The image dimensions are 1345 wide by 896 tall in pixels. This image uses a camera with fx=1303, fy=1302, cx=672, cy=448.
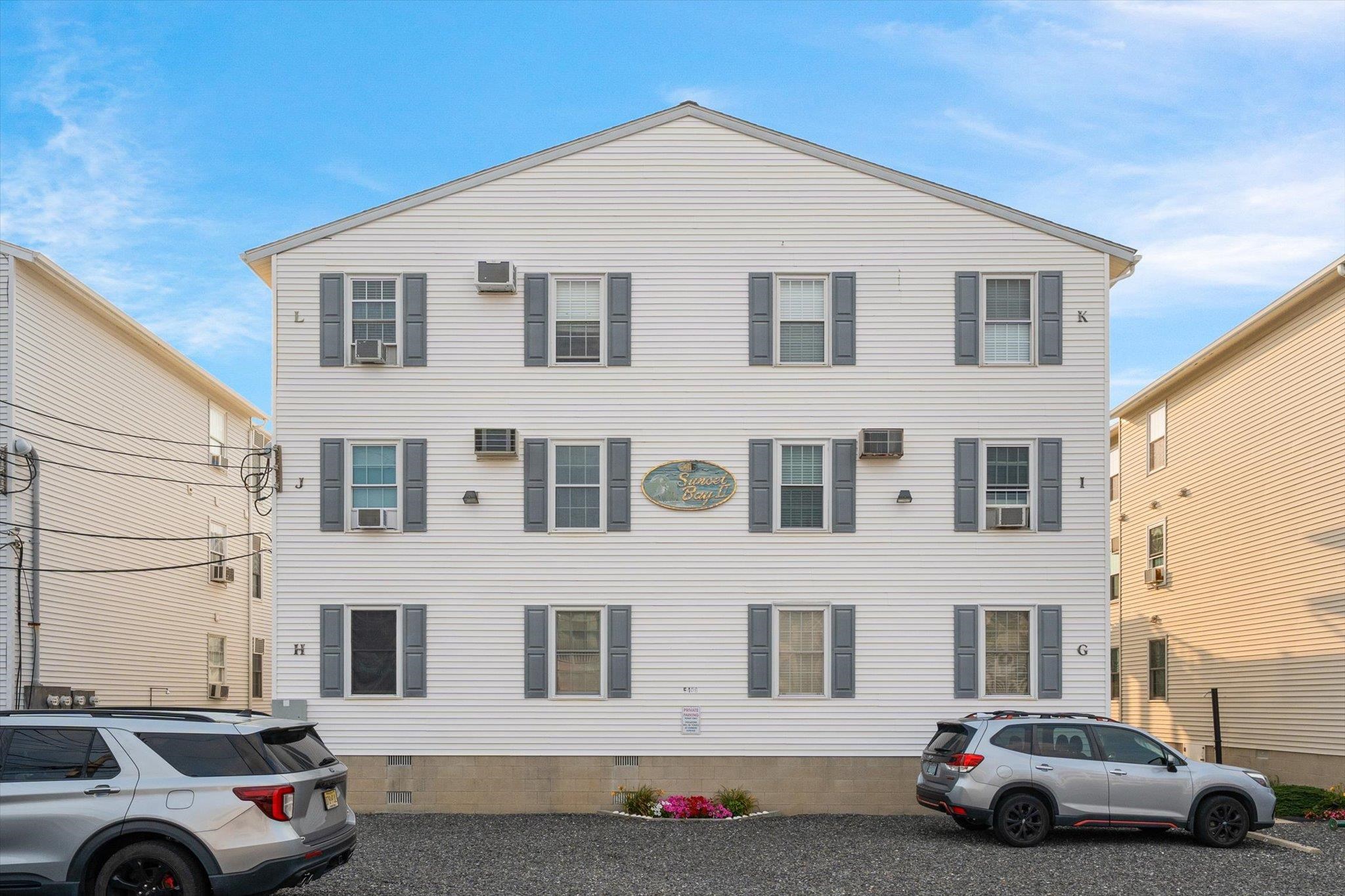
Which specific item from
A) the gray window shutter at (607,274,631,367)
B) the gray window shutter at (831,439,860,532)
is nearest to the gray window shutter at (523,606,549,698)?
the gray window shutter at (607,274,631,367)

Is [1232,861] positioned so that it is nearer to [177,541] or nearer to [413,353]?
[413,353]

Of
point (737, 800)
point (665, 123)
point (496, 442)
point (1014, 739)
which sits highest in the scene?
point (665, 123)

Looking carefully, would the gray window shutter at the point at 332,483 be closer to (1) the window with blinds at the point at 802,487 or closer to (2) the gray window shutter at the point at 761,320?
(2) the gray window shutter at the point at 761,320

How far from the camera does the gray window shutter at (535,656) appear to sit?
746 inches

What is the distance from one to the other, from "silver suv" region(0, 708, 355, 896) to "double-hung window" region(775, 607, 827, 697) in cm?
977

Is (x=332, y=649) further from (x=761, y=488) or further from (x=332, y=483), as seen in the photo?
(x=761, y=488)

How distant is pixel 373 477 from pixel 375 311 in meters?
2.50

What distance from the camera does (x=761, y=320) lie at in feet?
64.0

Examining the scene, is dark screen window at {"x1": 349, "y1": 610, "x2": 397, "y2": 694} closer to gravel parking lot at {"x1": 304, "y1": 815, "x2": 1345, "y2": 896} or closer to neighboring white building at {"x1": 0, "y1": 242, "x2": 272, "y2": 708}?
gravel parking lot at {"x1": 304, "y1": 815, "x2": 1345, "y2": 896}

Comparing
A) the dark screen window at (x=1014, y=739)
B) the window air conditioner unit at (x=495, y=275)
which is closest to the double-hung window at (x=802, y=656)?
the dark screen window at (x=1014, y=739)

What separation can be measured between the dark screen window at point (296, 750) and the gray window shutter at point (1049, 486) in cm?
1167

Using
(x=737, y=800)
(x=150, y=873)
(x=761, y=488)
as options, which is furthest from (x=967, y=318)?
(x=150, y=873)

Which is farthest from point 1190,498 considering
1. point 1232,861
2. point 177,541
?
point 177,541

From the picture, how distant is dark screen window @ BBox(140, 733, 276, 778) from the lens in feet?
33.2
